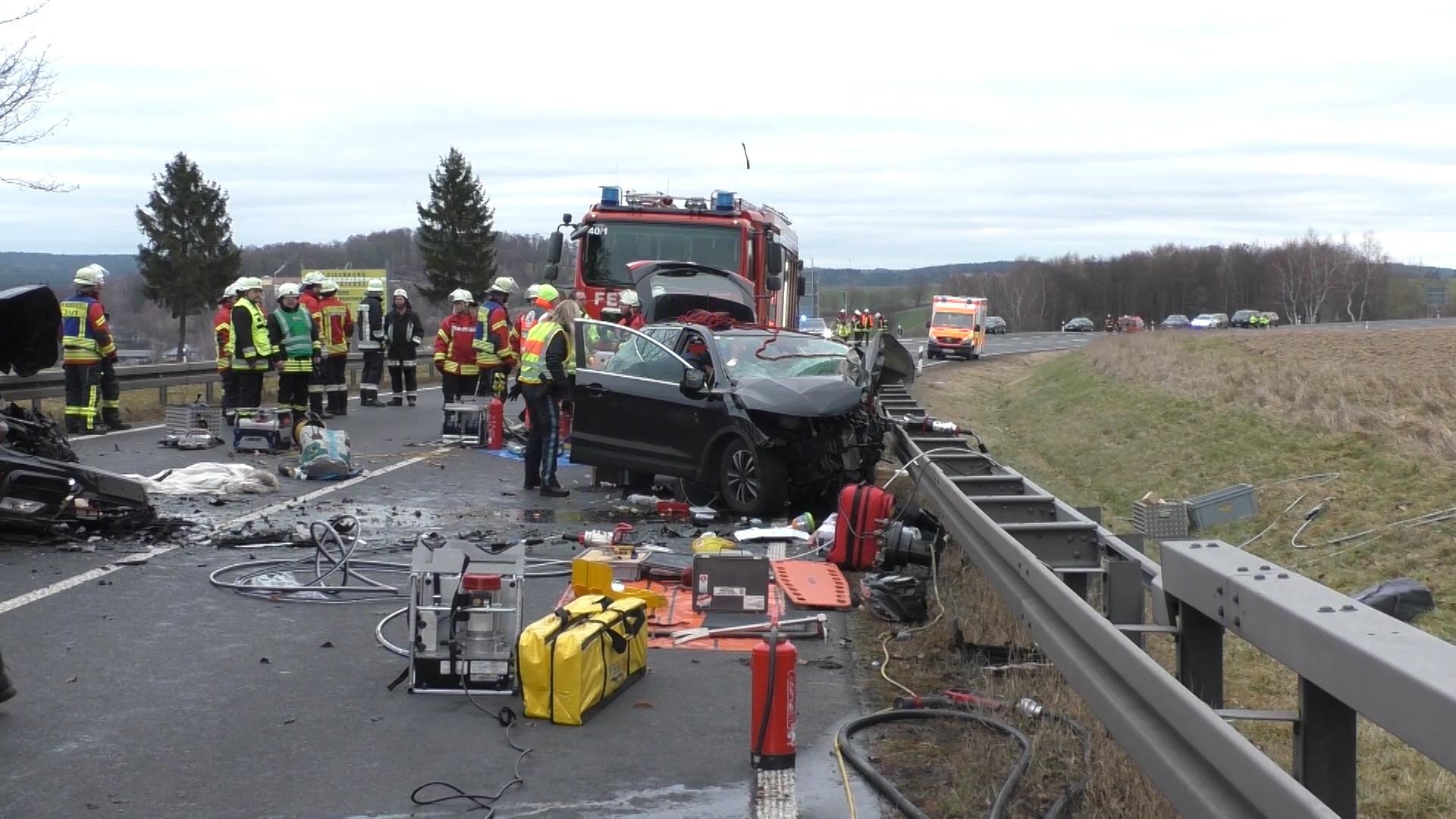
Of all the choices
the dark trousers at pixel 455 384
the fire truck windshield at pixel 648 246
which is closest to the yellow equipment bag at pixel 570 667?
the fire truck windshield at pixel 648 246

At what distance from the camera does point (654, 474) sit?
13.5 metres

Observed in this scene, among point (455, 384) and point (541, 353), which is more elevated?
point (541, 353)

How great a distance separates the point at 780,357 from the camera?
13.2m

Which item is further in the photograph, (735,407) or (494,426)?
(494,426)

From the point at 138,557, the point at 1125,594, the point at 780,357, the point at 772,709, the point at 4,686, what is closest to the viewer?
the point at 772,709

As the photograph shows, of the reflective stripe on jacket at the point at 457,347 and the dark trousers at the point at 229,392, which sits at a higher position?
the reflective stripe on jacket at the point at 457,347

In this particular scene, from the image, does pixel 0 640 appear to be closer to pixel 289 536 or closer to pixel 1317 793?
pixel 289 536

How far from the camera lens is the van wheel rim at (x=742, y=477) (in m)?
12.0

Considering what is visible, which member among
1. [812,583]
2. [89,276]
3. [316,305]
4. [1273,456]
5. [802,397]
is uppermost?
[89,276]

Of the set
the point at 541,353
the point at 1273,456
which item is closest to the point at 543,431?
the point at 541,353

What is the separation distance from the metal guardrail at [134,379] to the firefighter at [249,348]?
2.37 m

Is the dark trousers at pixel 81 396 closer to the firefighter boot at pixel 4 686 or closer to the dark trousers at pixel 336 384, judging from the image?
the dark trousers at pixel 336 384

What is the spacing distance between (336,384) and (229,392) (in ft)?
14.2

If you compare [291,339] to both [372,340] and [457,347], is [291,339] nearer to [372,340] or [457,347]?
[457,347]
